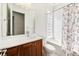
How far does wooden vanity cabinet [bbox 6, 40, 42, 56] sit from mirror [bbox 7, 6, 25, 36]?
19 cm

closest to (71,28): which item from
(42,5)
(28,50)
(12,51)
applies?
(42,5)

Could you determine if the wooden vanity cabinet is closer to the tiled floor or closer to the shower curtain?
the tiled floor

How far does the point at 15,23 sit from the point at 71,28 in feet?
2.38

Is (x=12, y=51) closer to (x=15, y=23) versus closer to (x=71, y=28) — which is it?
(x=15, y=23)

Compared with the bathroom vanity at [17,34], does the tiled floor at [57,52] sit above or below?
below

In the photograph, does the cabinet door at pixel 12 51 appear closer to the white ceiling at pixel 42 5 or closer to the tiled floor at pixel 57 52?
the tiled floor at pixel 57 52

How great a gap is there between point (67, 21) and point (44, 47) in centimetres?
46

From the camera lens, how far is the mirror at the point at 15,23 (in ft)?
4.44

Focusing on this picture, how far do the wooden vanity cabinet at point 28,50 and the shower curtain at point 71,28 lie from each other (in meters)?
0.34

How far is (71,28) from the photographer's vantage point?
1350 millimetres

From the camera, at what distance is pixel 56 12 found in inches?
54.2

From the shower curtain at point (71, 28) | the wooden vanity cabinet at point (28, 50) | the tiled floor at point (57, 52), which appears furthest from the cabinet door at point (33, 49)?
the shower curtain at point (71, 28)

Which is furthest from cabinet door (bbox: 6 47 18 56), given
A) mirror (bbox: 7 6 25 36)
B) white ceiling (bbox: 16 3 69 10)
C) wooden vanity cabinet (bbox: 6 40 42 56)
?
white ceiling (bbox: 16 3 69 10)

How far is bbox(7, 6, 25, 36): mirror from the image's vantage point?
53.2 inches
